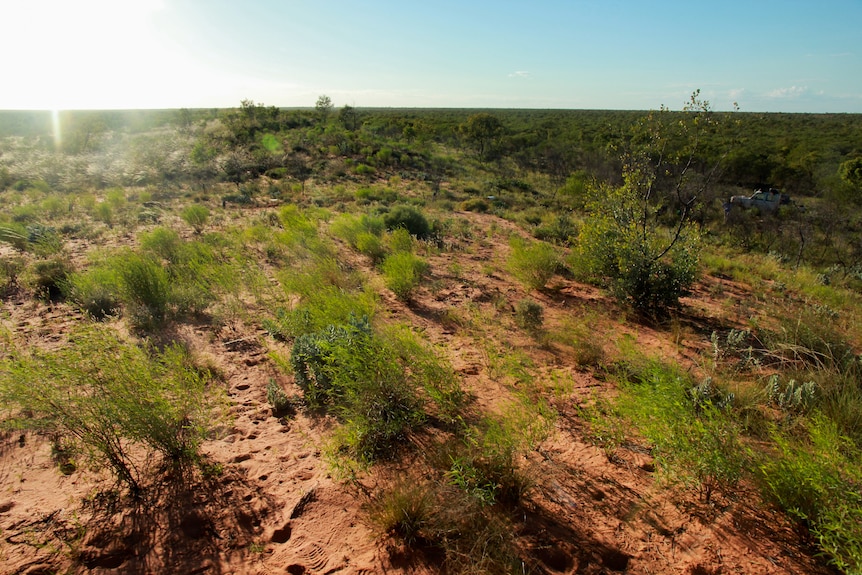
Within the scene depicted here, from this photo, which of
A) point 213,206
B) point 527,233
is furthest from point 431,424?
point 213,206

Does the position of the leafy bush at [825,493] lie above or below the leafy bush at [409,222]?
below

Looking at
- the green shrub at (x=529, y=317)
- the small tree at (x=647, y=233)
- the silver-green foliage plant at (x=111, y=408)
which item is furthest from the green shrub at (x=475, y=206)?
the silver-green foliage plant at (x=111, y=408)

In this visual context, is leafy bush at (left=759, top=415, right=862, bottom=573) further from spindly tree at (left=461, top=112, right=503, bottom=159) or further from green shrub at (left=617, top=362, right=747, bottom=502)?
spindly tree at (left=461, top=112, right=503, bottom=159)

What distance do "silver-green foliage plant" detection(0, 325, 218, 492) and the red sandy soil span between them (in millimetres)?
201

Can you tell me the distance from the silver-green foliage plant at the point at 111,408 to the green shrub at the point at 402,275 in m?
3.34

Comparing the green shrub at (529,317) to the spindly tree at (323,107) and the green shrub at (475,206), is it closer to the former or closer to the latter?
the green shrub at (475,206)

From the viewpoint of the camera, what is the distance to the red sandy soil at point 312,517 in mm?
2375

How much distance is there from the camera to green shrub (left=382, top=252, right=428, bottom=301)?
6180mm

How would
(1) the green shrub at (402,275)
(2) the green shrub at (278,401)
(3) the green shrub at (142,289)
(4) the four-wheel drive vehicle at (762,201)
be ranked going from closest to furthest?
(2) the green shrub at (278,401) → (3) the green shrub at (142,289) → (1) the green shrub at (402,275) → (4) the four-wheel drive vehicle at (762,201)

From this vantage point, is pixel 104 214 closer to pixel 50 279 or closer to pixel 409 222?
pixel 50 279

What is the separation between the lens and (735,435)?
2600 millimetres

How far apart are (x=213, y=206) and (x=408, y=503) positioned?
1347 centimetres

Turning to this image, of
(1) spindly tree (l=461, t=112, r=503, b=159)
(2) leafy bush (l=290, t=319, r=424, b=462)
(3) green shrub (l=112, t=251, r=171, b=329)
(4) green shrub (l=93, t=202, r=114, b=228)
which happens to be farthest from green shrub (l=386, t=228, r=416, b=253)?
(1) spindly tree (l=461, t=112, r=503, b=159)

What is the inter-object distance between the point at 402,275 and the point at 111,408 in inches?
157
